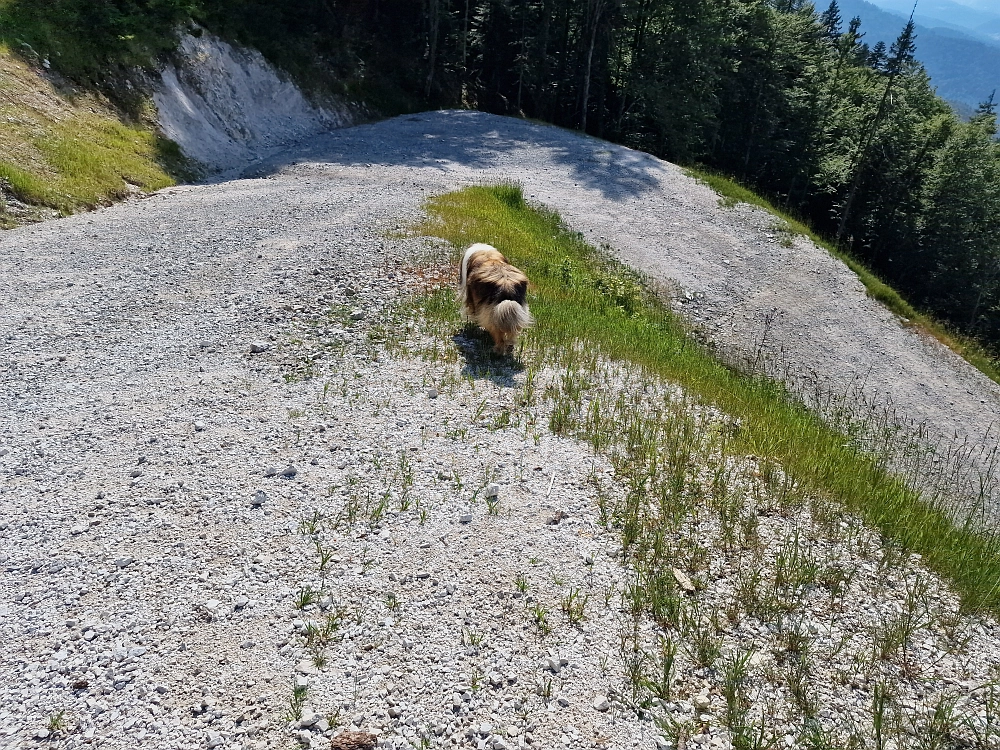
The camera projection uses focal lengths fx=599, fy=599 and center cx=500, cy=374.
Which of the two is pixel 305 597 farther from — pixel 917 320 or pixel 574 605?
pixel 917 320

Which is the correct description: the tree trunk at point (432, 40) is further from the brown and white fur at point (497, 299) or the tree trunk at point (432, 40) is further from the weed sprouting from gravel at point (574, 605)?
the weed sprouting from gravel at point (574, 605)

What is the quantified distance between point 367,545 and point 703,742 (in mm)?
3523

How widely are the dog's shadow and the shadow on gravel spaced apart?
1665cm

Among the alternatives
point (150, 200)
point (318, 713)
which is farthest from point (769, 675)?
point (150, 200)

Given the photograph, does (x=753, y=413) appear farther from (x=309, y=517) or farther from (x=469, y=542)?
(x=309, y=517)

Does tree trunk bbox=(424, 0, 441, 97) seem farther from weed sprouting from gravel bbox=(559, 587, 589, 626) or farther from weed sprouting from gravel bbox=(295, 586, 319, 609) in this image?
weed sprouting from gravel bbox=(559, 587, 589, 626)

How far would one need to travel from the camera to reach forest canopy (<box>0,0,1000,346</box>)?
38.7m

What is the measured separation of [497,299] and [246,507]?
5001 mm

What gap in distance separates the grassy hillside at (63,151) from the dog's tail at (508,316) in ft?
43.2

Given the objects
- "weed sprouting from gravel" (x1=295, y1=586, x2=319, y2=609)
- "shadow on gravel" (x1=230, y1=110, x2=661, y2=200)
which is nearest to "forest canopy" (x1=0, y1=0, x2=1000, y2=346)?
"shadow on gravel" (x1=230, y1=110, x2=661, y2=200)

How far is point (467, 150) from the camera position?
2964 centimetres

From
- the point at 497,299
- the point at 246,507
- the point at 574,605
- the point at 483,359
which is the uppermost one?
the point at 497,299

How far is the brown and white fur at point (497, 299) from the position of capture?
31.9 ft

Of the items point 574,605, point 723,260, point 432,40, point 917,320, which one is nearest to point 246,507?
point 574,605
